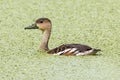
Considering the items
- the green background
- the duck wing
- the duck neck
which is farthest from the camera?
the duck neck

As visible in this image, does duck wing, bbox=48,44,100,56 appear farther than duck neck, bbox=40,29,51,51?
No

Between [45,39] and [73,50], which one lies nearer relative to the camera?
[73,50]

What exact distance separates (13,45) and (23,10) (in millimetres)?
1601

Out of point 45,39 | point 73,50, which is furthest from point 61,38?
point 73,50

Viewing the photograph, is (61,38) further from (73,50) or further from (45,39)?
(73,50)

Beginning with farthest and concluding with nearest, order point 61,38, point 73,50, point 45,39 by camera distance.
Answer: point 61,38 → point 45,39 → point 73,50

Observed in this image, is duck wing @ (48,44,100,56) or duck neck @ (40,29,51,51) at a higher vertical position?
duck wing @ (48,44,100,56)

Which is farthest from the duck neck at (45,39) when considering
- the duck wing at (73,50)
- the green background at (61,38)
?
the duck wing at (73,50)

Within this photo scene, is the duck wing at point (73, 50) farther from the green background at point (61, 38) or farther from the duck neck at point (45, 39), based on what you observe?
the duck neck at point (45, 39)

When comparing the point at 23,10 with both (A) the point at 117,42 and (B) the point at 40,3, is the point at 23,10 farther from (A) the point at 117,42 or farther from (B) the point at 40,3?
(A) the point at 117,42

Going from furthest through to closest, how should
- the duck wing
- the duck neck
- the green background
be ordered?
the duck neck → the duck wing → the green background

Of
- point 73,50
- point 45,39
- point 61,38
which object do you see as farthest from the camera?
point 61,38

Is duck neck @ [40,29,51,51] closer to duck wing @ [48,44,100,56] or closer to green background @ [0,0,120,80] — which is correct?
green background @ [0,0,120,80]

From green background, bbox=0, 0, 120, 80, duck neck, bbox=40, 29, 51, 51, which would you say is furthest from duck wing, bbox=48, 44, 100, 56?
duck neck, bbox=40, 29, 51, 51
